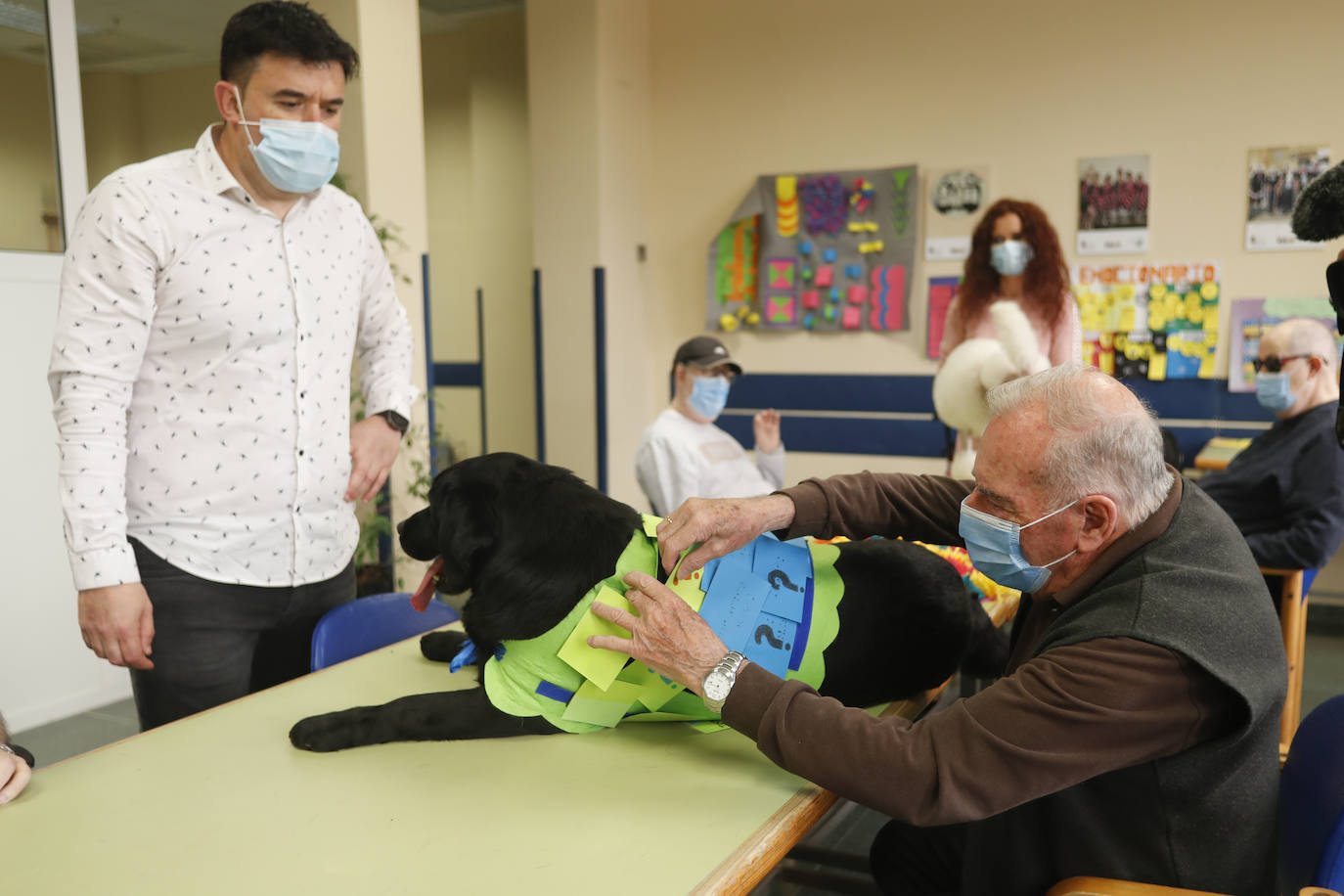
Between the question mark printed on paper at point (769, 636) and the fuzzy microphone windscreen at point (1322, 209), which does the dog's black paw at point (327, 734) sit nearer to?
the question mark printed on paper at point (769, 636)

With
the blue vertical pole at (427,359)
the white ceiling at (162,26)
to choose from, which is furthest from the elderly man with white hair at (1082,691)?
the white ceiling at (162,26)

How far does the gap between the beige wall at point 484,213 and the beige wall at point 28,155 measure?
10.4 feet

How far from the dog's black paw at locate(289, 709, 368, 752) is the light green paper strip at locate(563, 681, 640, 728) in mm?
313

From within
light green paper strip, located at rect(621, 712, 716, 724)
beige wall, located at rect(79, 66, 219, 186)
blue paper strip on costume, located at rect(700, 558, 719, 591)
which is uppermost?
beige wall, located at rect(79, 66, 219, 186)

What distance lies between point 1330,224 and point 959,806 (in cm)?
92

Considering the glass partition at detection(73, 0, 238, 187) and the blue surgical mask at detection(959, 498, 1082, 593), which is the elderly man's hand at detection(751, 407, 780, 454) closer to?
the blue surgical mask at detection(959, 498, 1082, 593)

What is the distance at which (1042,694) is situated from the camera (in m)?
1.08

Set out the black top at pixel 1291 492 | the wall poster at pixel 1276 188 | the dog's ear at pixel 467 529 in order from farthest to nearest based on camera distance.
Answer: the wall poster at pixel 1276 188 < the black top at pixel 1291 492 < the dog's ear at pixel 467 529

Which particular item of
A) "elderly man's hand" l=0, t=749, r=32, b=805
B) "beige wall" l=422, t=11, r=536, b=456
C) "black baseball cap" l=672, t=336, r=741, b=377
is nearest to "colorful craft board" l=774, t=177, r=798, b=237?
"beige wall" l=422, t=11, r=536, b=456

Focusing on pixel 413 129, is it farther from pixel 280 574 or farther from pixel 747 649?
pixel 747 649

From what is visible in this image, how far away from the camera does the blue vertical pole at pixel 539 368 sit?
5.58 meters

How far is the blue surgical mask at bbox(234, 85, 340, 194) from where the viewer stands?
168 centimetres

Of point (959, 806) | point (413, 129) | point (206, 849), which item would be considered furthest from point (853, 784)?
point (413, 129)

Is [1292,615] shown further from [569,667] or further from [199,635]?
[199,635]
